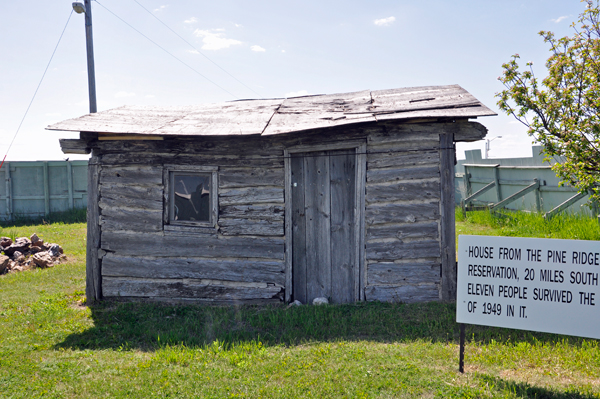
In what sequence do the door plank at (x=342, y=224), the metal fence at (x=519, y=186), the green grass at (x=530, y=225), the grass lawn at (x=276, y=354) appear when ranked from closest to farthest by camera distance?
1. the grass lawn at (x=276, y=354)
2. the door plank at (x=342, y=224)
3. the green grass at (x=530, y=225)
4. the metal fence at (x=519, y=186)

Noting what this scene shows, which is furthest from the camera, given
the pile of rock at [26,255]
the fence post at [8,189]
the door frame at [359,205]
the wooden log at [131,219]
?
the fence post at [8,189]

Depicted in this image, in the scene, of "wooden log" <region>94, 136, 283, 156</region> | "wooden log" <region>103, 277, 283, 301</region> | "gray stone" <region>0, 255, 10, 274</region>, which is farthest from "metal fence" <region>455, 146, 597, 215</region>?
"gray stone" <region>0, 255, 10, 274</region>

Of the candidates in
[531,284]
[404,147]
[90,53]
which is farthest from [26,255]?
[531,284]

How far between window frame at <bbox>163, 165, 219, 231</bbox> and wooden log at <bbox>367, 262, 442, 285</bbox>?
2732mm

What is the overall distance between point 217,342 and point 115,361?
3.86ft

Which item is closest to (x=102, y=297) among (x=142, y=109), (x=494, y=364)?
(x=142, y=109)

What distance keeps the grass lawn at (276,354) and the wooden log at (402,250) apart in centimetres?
74

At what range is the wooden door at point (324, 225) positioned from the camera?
6844 mm

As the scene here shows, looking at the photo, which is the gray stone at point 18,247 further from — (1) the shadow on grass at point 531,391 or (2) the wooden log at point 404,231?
(1) the shadow on grass at point 531,391

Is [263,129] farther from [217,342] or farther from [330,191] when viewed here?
[217,342]

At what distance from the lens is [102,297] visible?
721 centimetres

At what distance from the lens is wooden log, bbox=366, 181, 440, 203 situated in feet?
21.4

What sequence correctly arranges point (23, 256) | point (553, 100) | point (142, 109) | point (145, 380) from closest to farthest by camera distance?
point (145, 380) < point (553, 100) < point (142, 109) < point (23, 256)

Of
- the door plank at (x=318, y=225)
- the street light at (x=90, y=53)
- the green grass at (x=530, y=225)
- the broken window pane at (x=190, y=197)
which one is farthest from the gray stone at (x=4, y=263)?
the green grass at (x=530, y=225)
